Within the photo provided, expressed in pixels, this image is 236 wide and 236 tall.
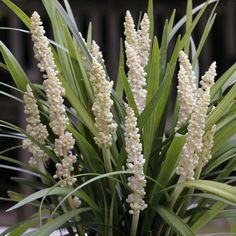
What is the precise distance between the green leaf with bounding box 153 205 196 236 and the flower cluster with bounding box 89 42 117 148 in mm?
132

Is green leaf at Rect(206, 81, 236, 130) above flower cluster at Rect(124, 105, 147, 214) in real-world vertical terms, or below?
above

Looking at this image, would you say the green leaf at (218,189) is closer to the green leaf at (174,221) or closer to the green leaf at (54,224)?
the green leaf at (174,221)

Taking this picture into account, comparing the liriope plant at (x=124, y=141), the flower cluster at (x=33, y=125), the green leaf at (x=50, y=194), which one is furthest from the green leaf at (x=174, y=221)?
the flower cluster at (x=33, y=125)

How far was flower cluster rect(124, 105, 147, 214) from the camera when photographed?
105 centimetres

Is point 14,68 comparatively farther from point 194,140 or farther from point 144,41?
point 194,140

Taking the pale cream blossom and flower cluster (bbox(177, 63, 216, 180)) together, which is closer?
flower cluster (bbox(177, 63, 216, 180))

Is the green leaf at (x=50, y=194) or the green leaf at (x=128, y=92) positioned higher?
the green leaf at (x=128, y=92)

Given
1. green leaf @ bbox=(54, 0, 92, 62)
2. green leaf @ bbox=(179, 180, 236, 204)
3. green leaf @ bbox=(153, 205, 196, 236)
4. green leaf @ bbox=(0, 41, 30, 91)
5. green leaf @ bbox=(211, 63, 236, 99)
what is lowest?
green leaf @ bbox=(153, 205, 196, 236)

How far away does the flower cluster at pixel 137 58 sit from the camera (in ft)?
3.74

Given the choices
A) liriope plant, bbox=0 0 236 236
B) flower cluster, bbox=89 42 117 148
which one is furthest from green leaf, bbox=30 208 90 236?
flower cluster, bbox=89 42 117 148

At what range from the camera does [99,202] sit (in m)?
1.18

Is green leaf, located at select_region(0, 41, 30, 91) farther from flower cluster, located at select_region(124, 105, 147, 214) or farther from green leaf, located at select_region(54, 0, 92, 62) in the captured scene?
flower cluster, located at select_region(124, 105, 147, 214)

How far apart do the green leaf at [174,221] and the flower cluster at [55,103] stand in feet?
0.47

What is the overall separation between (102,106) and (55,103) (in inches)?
3.0
